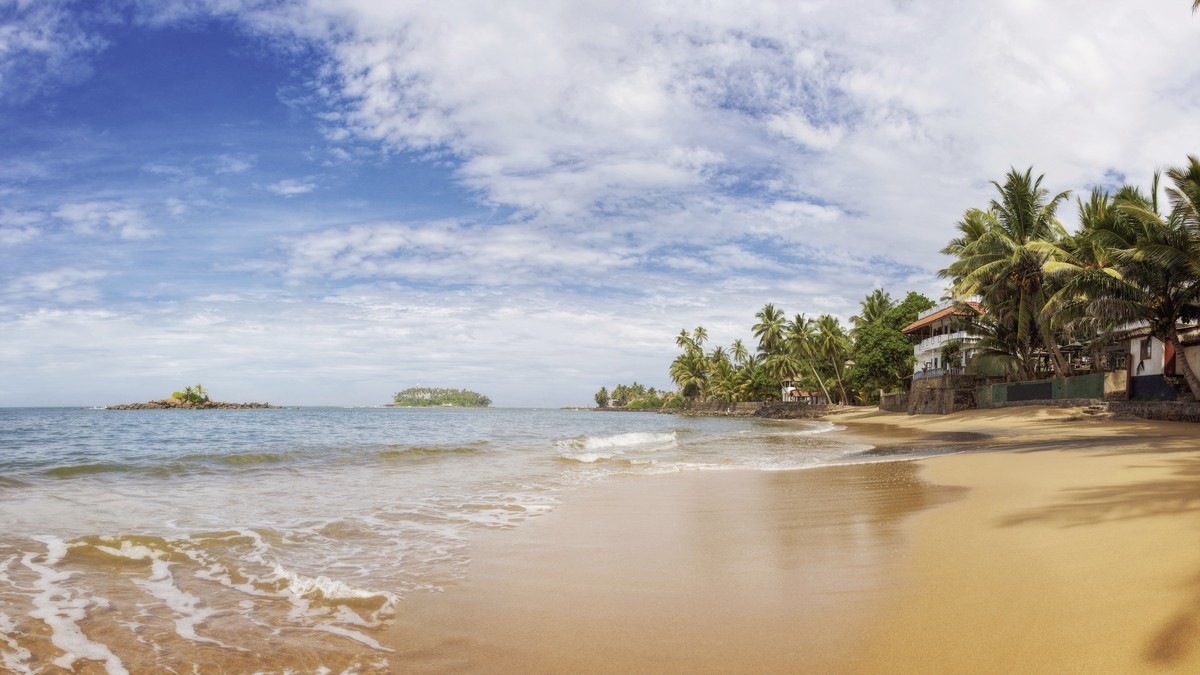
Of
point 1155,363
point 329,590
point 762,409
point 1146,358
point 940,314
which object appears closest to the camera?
point 329,590

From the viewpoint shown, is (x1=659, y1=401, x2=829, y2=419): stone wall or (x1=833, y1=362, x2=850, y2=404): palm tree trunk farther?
(x1=659, y1=401, x2=829, y2=419): stone wall

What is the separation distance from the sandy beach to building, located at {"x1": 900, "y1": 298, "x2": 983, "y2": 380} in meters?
35.3

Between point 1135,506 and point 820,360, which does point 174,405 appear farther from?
point 1135,506

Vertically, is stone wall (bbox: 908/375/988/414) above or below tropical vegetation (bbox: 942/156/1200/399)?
below

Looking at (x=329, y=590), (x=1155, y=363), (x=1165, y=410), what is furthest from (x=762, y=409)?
(x=329, y=590)

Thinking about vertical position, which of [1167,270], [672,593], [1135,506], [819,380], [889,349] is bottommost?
[672,593]

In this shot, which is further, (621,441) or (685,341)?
(685,341)

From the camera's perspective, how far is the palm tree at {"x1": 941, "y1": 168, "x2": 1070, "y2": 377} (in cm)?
3105

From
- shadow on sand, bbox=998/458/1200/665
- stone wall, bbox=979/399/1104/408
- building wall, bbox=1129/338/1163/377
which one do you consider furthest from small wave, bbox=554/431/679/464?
building wall, bbox=1129/338/1163/377

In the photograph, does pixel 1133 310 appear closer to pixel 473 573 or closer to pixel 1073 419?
pixel 1073 419

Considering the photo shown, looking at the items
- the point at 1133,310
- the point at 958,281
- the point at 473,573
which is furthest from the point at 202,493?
the point at 958,281

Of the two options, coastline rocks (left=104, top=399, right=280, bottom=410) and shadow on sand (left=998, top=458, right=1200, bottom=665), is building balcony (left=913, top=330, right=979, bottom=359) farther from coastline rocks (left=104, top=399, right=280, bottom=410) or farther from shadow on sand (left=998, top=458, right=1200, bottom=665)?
coastline rocks (left=104, top=399, right=280, bottom=410)

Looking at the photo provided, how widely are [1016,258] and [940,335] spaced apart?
17702mm

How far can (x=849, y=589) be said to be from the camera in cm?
434
